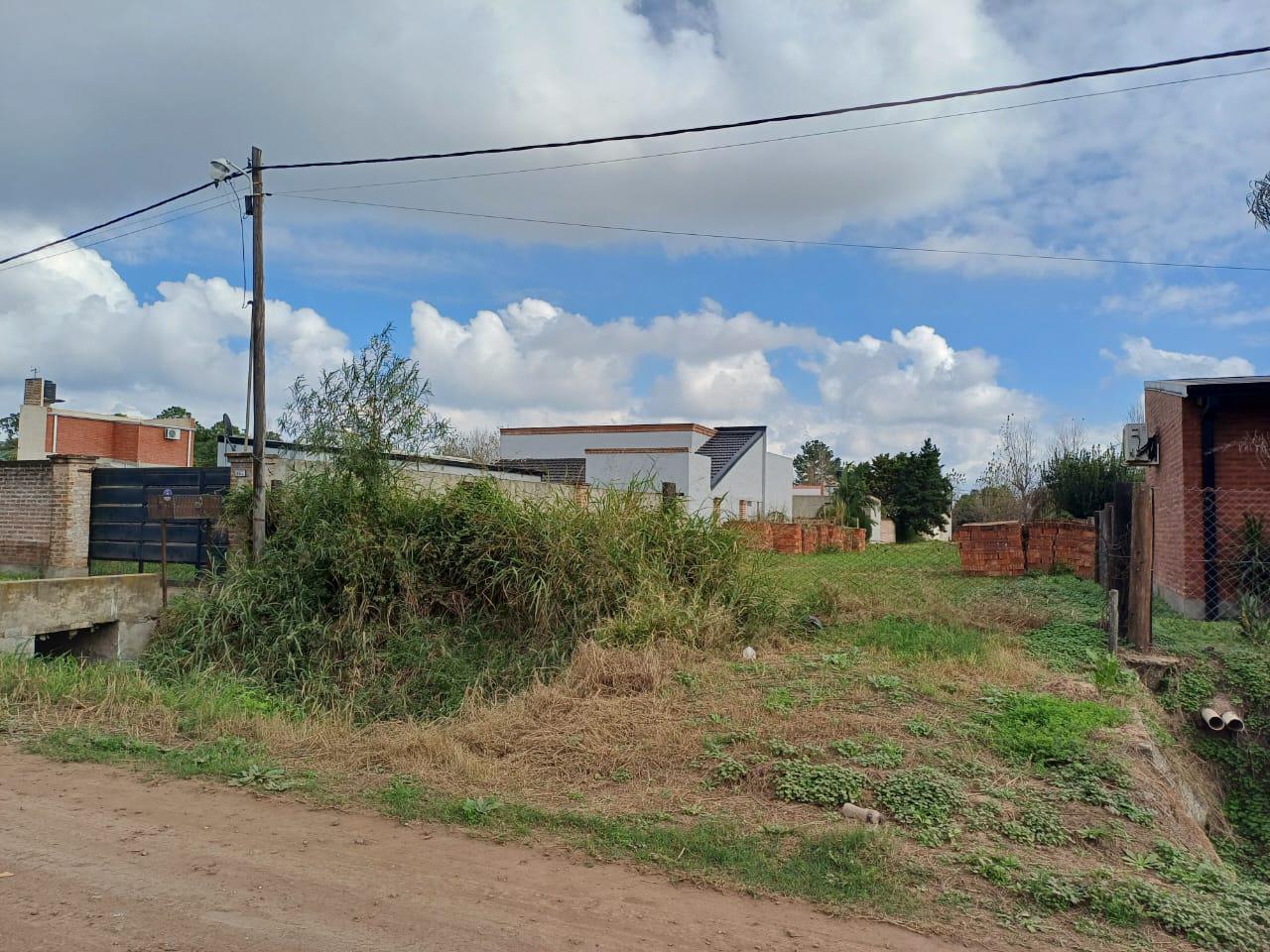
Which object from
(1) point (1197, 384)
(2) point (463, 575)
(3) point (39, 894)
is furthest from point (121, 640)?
(1) point (1197, 384)

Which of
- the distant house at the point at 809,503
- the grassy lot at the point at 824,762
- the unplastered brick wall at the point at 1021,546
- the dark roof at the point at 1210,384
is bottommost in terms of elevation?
the grassy lot at the point at 824,762

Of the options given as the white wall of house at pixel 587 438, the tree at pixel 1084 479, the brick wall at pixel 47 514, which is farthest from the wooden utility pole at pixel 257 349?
the white wall of house at pixel 587 438

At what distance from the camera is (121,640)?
38.2 feet

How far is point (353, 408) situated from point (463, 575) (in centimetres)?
266

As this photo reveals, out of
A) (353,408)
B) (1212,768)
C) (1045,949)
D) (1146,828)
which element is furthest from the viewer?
(353,408)

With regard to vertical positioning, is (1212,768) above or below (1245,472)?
below

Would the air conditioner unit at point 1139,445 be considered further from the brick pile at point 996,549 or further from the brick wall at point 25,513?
the brick wall at point 25,513

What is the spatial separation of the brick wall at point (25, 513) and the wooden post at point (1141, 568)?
53.4 feet

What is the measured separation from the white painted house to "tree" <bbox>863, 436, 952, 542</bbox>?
4.50 m

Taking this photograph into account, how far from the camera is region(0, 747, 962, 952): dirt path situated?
3.48 meters

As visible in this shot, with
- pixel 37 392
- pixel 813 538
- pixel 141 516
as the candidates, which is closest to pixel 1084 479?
pixel 813 538

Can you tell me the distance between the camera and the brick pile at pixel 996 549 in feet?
49.7

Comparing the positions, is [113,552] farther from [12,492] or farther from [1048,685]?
[1048,685]

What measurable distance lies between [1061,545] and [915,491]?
2541 cm
